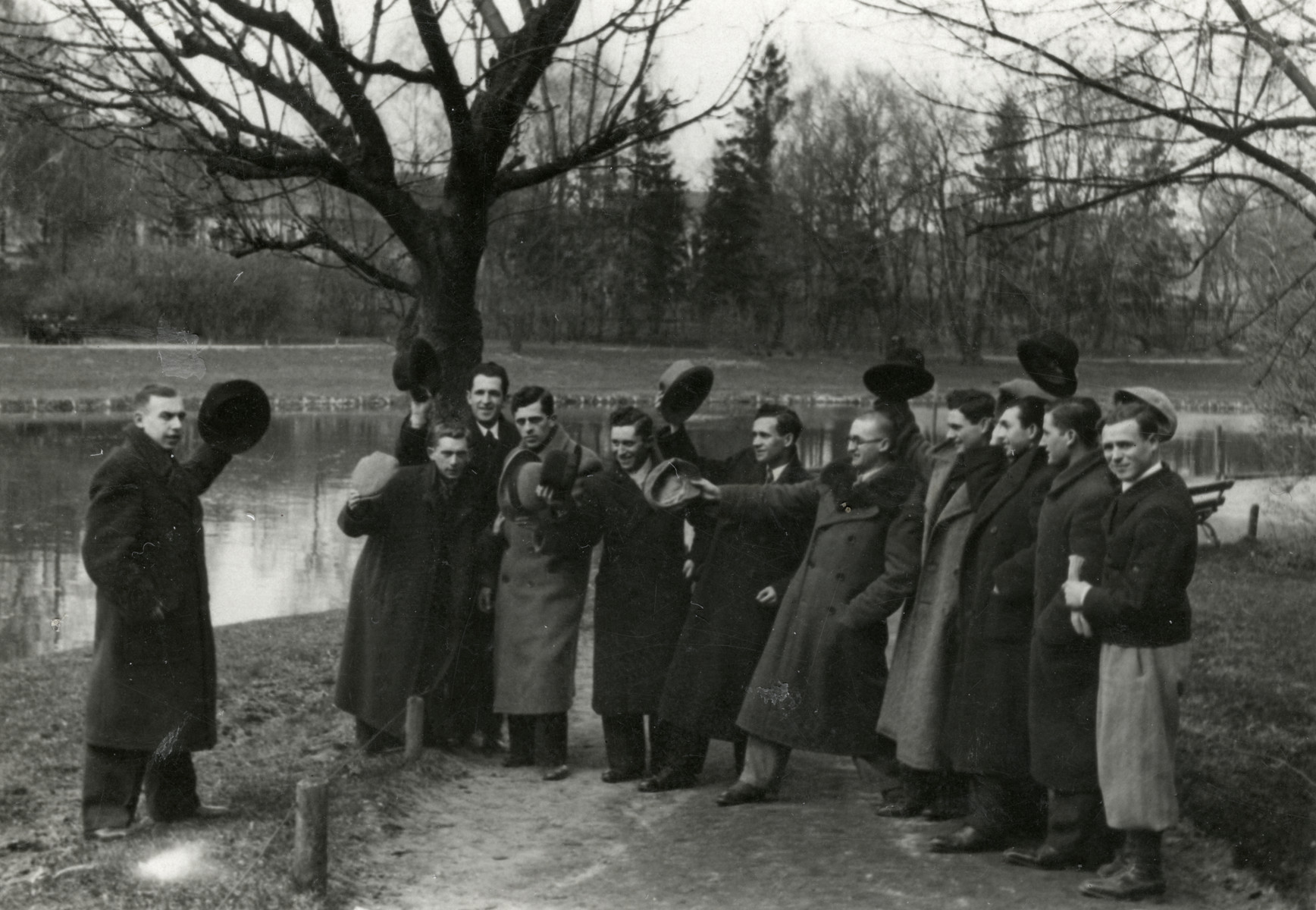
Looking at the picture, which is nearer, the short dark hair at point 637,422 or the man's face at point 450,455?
the short dark hair at point 637,422

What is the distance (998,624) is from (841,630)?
0.82 m

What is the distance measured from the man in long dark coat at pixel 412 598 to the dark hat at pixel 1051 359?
2.96m

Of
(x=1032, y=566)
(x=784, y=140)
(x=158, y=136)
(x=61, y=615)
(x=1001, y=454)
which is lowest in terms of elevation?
(x=61, y=615)

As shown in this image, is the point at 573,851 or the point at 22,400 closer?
the point at 573,851

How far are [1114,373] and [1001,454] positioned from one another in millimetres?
34412

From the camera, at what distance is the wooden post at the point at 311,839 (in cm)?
570

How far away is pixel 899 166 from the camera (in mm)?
21844

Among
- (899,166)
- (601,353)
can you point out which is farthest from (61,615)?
(601,353)

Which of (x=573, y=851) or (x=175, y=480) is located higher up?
(x=175, y=480)

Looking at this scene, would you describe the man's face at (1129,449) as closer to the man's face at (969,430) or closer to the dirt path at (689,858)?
the man's face at (969,430)

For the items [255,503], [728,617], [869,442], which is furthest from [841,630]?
[255,503]

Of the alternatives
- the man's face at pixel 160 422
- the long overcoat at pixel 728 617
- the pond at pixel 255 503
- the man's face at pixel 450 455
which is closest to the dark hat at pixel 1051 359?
the pond at pixel 255 503

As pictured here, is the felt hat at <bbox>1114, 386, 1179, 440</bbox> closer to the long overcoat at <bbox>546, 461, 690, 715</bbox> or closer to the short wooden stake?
the long overcoat at <bbox>546, 461, 690, 715</bbox>

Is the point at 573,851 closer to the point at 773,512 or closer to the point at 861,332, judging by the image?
the point at 773,512
